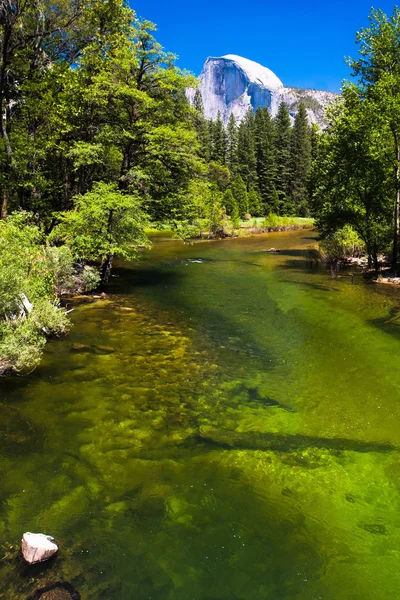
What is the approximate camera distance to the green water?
4.96 metres

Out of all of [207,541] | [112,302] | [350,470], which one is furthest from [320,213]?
[207,541]

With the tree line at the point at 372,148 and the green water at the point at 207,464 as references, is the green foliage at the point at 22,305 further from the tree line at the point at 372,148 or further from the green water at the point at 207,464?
the tree line at the point at 372,148

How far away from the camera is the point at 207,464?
700cm

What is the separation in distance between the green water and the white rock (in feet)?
0.41

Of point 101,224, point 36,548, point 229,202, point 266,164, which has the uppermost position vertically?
point 266,164

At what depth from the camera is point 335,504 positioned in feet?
20.3

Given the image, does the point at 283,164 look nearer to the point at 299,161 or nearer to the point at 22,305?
the point at 299,161

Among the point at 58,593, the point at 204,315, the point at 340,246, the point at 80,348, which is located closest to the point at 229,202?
the point at 340,246

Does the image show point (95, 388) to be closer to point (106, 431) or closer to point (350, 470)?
point (106, 431)

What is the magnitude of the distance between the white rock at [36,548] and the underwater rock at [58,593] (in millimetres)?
417

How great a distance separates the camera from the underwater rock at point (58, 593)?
4.48 m

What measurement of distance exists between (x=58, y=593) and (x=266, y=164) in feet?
317

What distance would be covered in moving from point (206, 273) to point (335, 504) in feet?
71.9

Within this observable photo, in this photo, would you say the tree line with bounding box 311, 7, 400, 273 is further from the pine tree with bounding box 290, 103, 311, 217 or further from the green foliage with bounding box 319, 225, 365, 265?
the pine tree with bounding box 290, 103, 311, 217
